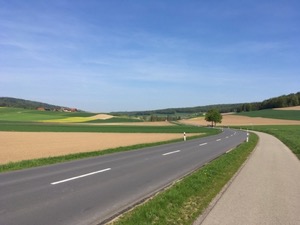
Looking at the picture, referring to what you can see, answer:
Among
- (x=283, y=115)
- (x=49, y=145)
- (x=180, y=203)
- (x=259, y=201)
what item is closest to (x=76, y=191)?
(x=180, y=203)

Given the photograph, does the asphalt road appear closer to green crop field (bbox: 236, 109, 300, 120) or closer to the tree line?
green crop field (bbox: 236, 109, 300, 120)

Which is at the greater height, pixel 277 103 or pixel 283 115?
pixel 277 103

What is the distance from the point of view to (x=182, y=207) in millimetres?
7914

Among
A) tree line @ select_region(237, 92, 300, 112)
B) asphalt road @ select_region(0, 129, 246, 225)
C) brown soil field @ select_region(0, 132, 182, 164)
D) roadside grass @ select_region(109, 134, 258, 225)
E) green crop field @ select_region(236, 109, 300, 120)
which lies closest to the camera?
roadside grass @ select_region(109, 134, 258, 225)

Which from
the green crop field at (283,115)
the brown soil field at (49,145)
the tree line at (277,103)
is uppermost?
the tree line at (277,103)

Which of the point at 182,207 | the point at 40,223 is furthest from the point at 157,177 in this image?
the point at 40,223

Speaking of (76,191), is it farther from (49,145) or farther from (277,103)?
(277,103)

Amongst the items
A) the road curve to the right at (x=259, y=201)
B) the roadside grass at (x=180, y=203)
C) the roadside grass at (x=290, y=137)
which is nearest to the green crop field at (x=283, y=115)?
the roadside grass at (x=290, y=137)

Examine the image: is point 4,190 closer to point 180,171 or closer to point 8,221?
point 8,221

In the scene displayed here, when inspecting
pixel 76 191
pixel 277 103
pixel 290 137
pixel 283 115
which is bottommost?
pixel 290 137

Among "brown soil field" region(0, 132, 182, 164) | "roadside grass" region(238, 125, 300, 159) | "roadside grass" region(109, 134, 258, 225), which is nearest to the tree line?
"roadside grass" region(238, 125, 300, 159)

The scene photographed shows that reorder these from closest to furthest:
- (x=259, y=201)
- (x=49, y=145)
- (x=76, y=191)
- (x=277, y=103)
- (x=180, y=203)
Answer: (x=180, y=203), (x=259, y=201), (x=76, y=191), (x=49, y=145), (x=277, y=103)

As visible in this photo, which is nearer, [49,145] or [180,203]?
[180,203]

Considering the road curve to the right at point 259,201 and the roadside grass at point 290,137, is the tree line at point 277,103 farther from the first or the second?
the road curve to the right at point 259,201
